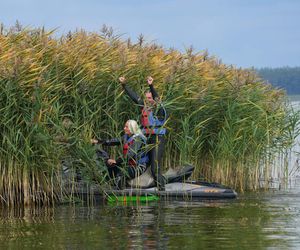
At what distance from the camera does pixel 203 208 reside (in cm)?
1586

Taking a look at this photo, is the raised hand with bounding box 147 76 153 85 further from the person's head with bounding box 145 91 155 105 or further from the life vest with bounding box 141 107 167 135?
the life vest with bounding box 141 107 167 135

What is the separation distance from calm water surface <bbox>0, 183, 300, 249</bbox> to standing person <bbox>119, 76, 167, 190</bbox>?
1.92 feet

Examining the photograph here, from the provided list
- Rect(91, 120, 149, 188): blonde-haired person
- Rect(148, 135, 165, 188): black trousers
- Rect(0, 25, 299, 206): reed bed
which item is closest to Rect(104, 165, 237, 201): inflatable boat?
Rect(148, 135, 165, 188): black trousers

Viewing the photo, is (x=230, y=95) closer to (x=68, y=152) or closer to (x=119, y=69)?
(x=119, y=69)

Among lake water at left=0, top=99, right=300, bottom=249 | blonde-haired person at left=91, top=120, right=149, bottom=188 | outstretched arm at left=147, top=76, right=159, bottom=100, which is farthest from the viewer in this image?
outstretched arm at left=147, top=76, right=159, bottom=100

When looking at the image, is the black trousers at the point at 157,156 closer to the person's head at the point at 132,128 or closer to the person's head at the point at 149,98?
the person's head at the point at 132,128

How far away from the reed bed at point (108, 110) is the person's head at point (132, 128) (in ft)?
1.90

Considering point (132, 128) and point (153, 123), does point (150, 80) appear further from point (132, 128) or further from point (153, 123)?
point (132, 128)

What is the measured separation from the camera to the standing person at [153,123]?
1641cm

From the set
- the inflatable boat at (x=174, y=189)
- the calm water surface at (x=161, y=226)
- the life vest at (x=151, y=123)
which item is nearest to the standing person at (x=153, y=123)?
the life vest at (x=151, y=123)

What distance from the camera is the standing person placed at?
53.8 feet

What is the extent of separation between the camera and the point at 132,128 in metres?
16.0

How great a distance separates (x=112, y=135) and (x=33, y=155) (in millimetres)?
1775

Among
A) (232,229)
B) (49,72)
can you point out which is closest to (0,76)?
(49,72)
